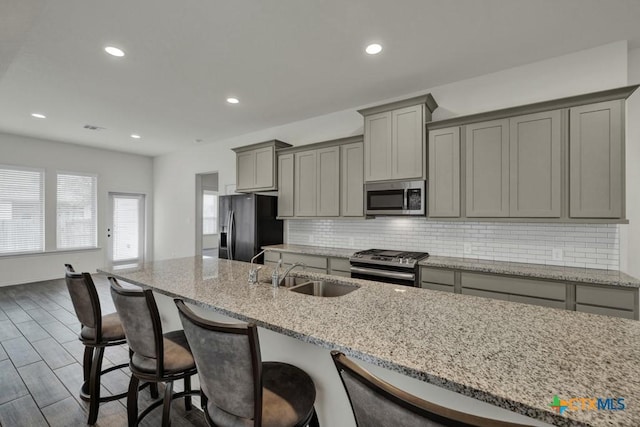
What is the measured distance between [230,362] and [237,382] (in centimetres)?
8

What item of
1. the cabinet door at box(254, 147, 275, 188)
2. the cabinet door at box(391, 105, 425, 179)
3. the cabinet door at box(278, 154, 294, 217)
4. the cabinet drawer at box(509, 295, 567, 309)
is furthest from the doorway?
the cabinet drawer at box(509, 295, 567, 309)

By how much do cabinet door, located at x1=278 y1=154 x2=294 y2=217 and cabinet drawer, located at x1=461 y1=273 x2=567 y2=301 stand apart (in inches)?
105

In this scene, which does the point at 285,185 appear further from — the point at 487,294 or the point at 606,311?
the point at 606,311

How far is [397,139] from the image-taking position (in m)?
3.49

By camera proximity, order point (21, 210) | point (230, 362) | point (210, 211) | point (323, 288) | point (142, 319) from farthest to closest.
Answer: point (210, 211)
point (21, 210)
point (323, 288)
point (142, 319)
point (230, 362)

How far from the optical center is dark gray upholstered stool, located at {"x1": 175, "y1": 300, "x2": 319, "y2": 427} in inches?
42.5

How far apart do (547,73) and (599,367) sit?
316 centimetres

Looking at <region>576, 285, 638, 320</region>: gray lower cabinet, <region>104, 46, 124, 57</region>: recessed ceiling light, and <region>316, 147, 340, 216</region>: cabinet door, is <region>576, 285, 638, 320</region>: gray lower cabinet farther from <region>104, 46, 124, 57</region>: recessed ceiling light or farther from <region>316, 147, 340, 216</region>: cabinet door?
<region>104, 46, 124, 57</region>: recessed ceiling light

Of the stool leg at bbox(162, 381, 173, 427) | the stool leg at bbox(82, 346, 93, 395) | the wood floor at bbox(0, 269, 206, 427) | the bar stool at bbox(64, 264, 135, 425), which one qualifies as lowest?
the wood floor at bbox(0, 269, 206, 427)

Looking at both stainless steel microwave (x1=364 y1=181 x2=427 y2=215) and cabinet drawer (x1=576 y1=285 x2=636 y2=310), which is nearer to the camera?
cabinet drawer (x1=576 y1=285 x2=636 y2=310)

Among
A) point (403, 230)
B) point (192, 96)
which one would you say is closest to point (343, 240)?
point (403, 230)

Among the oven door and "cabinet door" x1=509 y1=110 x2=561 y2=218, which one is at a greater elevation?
"cabinet door" x1=509 y1=110 x2=561 y2=218

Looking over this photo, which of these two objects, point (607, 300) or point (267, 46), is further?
point (267, 46)

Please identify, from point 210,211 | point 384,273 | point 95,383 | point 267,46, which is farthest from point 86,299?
point 210,211
